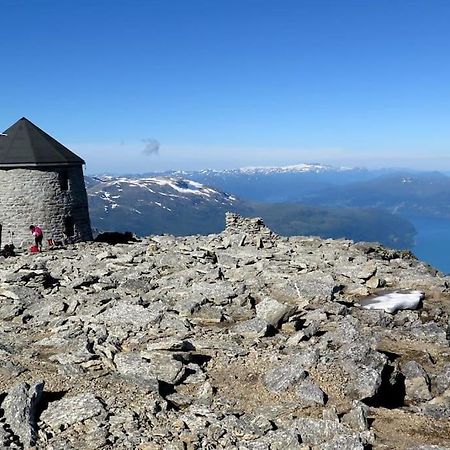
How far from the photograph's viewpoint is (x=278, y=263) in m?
27.4

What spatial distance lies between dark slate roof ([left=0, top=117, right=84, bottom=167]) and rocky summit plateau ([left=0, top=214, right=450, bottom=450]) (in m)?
14.1

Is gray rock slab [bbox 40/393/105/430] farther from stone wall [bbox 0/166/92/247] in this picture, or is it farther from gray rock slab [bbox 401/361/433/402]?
stone wall [bbox 0/166/92/247]

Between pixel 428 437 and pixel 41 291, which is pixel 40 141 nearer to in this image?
pixel 41 291

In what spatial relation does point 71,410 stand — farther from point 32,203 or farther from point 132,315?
point 32,203

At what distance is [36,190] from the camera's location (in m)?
39.3

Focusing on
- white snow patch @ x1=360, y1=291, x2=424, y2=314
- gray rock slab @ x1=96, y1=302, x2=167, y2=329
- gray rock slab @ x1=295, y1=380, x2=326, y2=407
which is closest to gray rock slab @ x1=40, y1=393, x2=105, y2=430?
gray rock slab @ x1=295, y1=380, x2=326, y2=407

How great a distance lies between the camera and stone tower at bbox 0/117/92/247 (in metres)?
38.9

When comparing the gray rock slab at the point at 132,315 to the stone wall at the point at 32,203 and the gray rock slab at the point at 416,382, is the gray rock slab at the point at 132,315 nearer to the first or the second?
the gray rock slab at the point at 416,382

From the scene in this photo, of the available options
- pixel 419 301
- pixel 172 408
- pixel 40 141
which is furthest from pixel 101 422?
pixel 40 141

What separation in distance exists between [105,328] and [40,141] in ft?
89.9

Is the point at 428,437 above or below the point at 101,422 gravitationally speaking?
below

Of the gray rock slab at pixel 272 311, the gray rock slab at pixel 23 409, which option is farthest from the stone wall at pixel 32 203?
the gray rock slab at pixel 23 409

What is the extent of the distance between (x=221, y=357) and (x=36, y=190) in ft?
92.7

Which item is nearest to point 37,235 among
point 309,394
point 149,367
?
point 149,367
